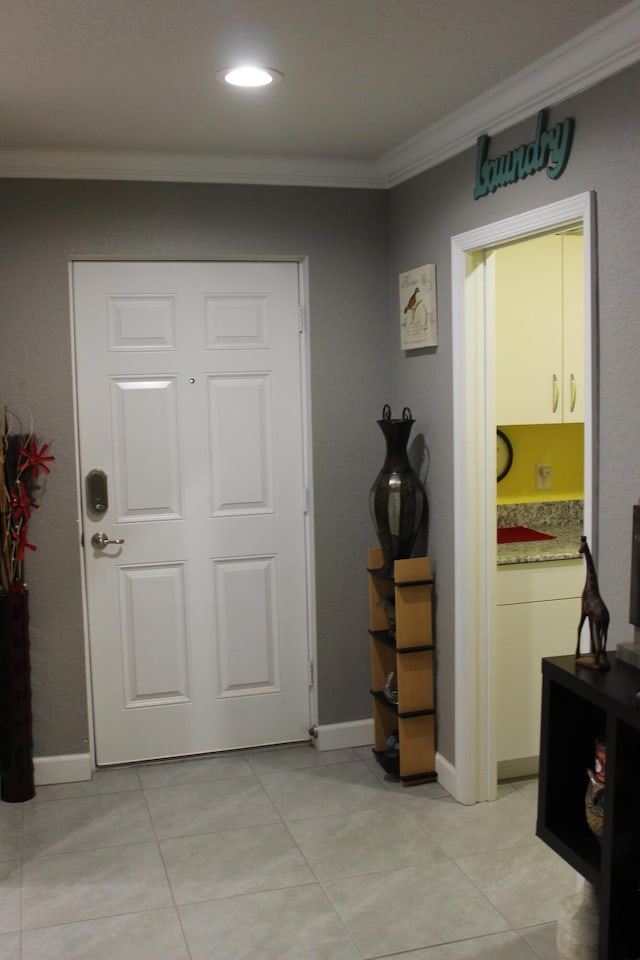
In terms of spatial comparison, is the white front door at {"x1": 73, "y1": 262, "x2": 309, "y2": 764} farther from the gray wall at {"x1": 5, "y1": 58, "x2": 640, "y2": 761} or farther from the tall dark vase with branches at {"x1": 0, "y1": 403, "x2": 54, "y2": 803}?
the tall dark vase with branches at {"x1": 0, "y1": 403, "x2": 54, "y2": 803}

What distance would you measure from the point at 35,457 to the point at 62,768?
1.25 m

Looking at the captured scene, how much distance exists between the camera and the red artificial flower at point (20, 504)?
137 inches

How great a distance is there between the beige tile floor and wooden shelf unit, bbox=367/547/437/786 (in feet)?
0.38

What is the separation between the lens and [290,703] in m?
3.99

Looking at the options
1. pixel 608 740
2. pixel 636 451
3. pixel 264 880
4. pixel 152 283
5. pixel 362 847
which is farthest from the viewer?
pixel 152 283

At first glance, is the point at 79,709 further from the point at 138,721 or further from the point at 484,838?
the point at 484,838

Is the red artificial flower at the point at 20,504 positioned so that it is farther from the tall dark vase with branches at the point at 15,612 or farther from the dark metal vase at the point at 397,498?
the dark metal vase at the point at 397,498

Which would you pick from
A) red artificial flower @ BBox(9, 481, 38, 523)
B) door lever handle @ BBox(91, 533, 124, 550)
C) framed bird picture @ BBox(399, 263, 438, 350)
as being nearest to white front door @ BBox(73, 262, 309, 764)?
door lever handle @ BBox(91, 533, 124, 550)

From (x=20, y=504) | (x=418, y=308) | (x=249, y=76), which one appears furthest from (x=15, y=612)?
(x=249, y=76)

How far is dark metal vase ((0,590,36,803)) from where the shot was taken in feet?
11.3

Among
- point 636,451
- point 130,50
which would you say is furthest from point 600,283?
point 130,50

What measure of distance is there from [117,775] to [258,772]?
0.57 meters

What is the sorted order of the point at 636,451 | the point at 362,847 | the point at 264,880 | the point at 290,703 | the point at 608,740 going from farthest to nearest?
1. the point at 290,703
2. the point at 362,847
3. the point at 264,880
4. the point at 636,451
5. the point at 608,740

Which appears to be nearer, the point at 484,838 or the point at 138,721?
the point at 484,838
